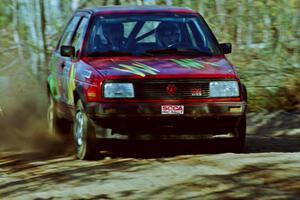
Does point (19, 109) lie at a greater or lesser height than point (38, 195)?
lesser

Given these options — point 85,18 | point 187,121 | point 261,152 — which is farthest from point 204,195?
point 85,18

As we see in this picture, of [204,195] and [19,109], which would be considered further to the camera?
[19,109]

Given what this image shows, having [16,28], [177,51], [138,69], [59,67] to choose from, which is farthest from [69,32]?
[16,28]

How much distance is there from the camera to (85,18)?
10.6 metres

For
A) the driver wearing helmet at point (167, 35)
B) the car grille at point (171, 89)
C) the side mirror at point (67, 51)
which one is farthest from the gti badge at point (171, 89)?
the side mirror at point (67, 51)

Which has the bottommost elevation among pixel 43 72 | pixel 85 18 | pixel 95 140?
pixel 43 72

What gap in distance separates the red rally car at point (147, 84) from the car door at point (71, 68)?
0.01 metres

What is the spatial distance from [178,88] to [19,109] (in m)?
5.69

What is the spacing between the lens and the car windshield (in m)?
9.93

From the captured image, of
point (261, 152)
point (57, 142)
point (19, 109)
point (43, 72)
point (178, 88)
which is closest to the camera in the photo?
point (178, 88)

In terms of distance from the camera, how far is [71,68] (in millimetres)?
10148

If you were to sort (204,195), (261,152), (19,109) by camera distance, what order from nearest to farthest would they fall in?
(204,195), (261,152), (19,109)

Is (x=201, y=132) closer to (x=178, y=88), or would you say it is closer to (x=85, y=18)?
(x=178, y=88)

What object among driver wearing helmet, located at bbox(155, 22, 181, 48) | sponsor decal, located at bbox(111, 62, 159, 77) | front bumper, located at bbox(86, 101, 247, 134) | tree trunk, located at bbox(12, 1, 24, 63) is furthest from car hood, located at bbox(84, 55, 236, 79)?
tree trunk, located at bbox(12, 1, 24, 63)
